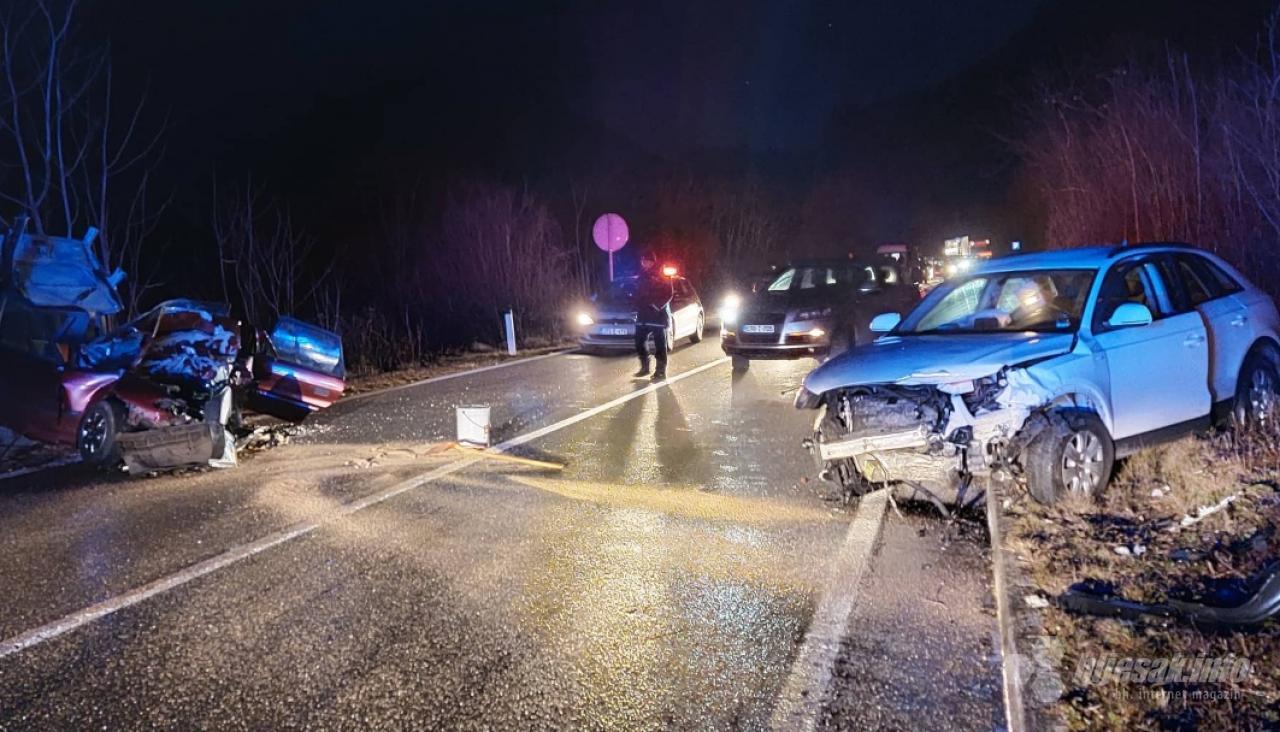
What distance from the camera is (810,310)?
1217 centimetres

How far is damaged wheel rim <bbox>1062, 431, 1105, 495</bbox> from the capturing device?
204 inches

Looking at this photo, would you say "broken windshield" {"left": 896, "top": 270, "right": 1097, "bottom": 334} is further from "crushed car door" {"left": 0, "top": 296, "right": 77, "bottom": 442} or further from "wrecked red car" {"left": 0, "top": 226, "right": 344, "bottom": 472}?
"crushed car door" {"left": 0, "top": 296, "right": 77, "bottom": 442}

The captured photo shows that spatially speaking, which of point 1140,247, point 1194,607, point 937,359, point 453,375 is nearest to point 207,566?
point 937,359

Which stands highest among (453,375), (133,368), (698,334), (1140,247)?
(1140,247)

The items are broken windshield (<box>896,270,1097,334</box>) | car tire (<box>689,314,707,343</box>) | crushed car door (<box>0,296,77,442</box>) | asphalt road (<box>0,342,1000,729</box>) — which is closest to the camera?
asphalt road (<box>0,342,1000,729</box>)

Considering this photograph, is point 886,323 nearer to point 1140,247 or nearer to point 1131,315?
point 1131,315

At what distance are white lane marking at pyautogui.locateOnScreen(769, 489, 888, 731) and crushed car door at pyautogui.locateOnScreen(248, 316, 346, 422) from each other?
20.9 ft

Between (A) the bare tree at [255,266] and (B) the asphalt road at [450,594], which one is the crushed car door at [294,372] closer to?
(B) the asphalt road at [450,594]

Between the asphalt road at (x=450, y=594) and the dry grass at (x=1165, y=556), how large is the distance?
0.40m

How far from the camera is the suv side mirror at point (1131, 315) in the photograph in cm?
550

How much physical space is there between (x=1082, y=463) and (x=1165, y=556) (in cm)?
100

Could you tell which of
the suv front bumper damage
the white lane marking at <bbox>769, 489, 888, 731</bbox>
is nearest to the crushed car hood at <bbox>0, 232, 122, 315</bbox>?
the suv front bumper damage

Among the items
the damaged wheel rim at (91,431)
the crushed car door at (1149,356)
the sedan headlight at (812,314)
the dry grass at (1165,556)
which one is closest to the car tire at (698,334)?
the sedan headlight at (812,314)

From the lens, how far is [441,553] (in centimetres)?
504
